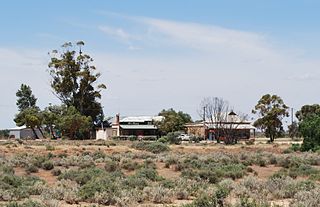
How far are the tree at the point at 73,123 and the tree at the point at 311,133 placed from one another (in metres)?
36.5

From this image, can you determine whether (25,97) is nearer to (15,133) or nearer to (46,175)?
(15,133)

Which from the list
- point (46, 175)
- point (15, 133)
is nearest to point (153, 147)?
point (46, 175)

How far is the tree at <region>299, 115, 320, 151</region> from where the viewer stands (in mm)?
48062

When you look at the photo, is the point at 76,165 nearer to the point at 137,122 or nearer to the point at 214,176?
the point at 214,176

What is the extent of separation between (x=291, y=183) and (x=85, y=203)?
726 centimetres

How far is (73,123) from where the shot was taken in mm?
77500

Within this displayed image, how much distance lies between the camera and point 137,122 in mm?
111875

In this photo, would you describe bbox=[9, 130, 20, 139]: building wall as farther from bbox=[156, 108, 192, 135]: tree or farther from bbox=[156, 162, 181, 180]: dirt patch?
bbox=[156, 162, 181, 180]: dirt patch

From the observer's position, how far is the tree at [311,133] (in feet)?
158

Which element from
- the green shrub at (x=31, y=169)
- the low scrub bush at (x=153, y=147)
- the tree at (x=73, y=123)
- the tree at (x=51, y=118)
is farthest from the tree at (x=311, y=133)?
the tree at (x=51, y=118)

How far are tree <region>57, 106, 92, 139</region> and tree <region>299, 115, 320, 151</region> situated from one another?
36.5 meters

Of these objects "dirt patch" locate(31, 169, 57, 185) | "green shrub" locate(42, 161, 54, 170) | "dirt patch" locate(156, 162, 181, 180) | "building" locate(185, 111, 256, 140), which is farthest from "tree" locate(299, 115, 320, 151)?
"building" locate(185, 111, 256, 140)

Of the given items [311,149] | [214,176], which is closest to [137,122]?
[311,149]

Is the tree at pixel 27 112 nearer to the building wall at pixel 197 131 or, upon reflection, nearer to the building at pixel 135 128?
the building at pixel 135 128
